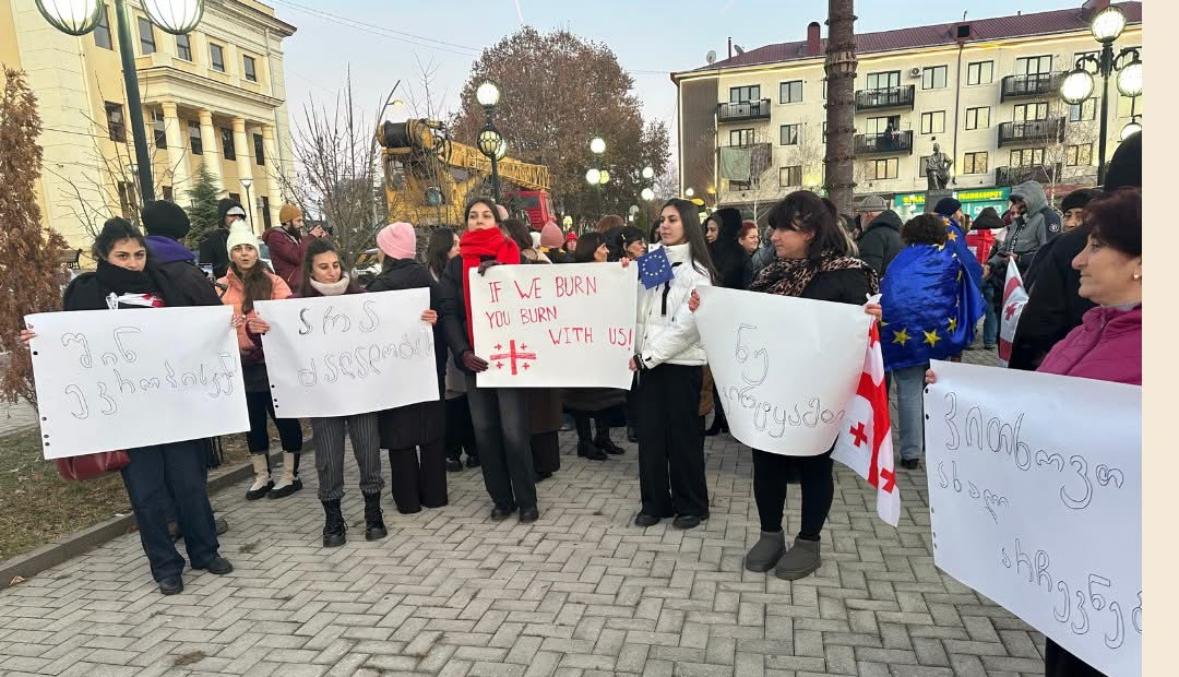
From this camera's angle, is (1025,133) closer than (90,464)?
No

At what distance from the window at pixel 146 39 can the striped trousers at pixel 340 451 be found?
41399 mm

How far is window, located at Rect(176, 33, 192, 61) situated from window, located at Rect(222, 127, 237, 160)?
5.28m

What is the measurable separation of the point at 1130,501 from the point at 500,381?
3.52 meters

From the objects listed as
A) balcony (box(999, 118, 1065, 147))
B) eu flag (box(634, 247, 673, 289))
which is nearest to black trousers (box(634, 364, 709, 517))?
eu flag (box(634, 247, 673, 289))

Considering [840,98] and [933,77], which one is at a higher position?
[933,77]

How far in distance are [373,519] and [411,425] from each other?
69cm

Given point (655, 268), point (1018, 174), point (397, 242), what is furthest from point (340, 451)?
point (1018, 174)

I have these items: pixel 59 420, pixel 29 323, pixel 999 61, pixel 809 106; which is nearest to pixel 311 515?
pixel 59 420

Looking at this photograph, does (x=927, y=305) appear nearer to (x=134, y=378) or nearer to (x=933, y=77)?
(x=134, y=378)

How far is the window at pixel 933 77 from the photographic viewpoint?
1932 inches

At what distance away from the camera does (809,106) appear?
50.4 meters

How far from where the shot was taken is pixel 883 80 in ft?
165

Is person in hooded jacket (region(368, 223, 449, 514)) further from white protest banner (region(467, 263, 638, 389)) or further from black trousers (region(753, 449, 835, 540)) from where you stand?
black trousers (region(753, 449, 835, 540))

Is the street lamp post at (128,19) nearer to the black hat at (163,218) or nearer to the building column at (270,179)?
the black hat at (163,218)
